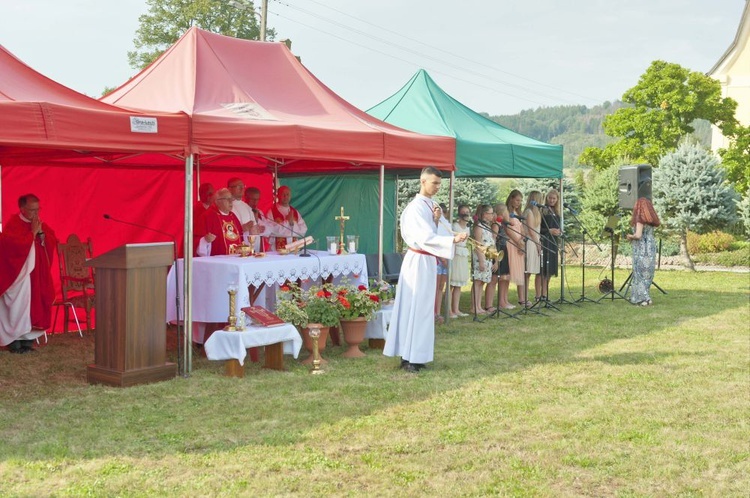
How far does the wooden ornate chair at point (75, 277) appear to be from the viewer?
9812 mm

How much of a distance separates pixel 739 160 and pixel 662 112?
10.2 ft

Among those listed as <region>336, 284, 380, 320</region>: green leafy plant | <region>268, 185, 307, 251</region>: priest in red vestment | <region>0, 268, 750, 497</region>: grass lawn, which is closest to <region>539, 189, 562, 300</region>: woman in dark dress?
<region>0, 268, 750, 497</region>: grass lawn

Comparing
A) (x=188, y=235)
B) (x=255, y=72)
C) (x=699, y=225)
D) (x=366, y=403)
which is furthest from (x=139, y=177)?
(x=699, y=225)

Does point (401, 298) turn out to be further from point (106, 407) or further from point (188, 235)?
A: point (106, 407)

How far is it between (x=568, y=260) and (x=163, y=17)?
26505 millimetres

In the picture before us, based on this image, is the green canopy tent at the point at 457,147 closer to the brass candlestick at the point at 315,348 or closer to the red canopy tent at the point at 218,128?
the red canopy tent at the point at 218,128

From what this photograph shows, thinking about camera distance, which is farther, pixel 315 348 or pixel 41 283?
pixel 41 283

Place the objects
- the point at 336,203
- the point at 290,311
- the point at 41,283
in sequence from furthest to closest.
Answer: the point at 336,203
the point at 41,283
the point at 290,311

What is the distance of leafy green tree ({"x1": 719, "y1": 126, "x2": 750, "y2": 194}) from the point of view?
95.5 feet

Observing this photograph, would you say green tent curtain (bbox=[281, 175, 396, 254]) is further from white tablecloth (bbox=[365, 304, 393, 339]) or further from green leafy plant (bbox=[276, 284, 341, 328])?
green leafy plant (bbox=[276, 284, 341, 328])

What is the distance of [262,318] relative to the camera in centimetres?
788

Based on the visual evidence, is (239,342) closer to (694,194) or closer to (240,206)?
(240,206)

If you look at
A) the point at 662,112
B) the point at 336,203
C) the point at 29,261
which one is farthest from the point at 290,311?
the point at 662,112

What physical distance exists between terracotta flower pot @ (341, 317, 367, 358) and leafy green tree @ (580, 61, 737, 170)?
22.9 metres
